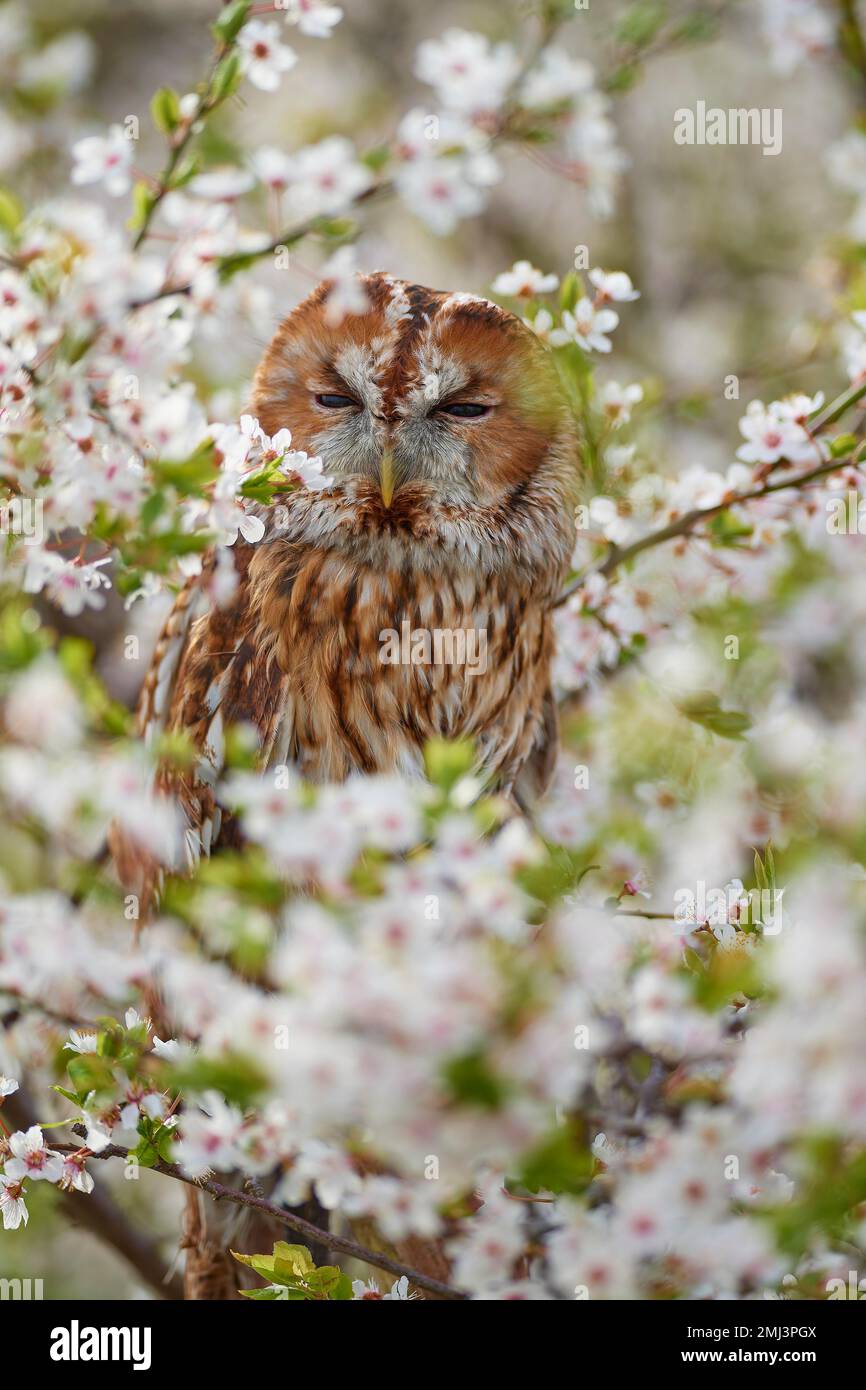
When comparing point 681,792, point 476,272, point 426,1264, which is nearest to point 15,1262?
point 426,1264

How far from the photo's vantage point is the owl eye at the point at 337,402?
179 cm

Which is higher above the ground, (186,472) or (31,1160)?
(186,472)

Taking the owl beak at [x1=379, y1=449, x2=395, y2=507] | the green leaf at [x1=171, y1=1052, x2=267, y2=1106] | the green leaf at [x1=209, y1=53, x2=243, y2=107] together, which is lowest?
the green leaf at [x1=171, y1=1052, x2=267, y2=1106]

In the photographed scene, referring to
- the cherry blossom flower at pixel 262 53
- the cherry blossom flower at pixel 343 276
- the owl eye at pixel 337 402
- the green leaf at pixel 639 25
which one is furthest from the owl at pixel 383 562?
the green leaf at pixel 639 25

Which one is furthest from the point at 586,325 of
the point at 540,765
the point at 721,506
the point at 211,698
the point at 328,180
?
the point at 540,765

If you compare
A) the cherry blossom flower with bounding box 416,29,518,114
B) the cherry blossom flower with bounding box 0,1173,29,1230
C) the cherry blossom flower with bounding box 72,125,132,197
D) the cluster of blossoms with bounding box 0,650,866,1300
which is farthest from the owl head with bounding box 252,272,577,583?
the cherry blossom flower with bounding box 0,1173,29,1230

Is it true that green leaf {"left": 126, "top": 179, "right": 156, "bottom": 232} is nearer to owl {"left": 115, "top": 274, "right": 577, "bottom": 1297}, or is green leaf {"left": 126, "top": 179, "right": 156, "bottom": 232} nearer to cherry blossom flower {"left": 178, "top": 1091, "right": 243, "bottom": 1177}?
owl {"left": 115, "top": 274, "right": 577, "bottom": 1297}

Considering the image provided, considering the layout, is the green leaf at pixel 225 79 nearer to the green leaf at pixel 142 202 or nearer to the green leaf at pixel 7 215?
the green leaf at pixel 142 202

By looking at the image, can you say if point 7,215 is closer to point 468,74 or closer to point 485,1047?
point 468,74

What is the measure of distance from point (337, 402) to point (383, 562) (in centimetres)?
26

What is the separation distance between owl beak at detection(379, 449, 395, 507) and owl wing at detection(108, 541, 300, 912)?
0.86 ft

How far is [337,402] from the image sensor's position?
1.80 m

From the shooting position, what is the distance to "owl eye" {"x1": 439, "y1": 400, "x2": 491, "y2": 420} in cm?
180
